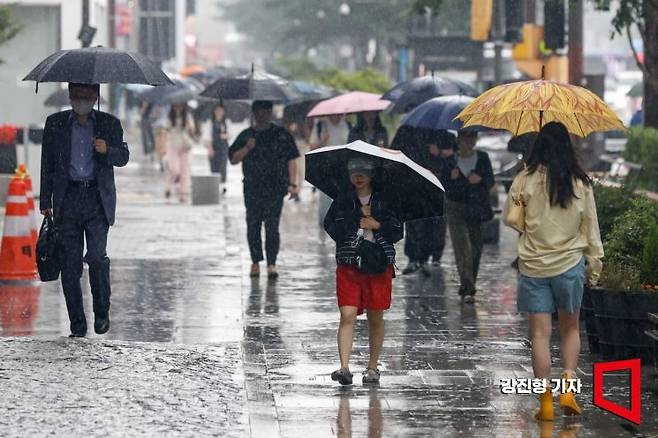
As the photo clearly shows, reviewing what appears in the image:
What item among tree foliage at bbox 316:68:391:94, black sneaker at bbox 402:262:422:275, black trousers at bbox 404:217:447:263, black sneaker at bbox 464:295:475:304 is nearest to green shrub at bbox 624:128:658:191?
black trousers at bbox 404:217:447:263

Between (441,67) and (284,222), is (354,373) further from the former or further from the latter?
(441,67)

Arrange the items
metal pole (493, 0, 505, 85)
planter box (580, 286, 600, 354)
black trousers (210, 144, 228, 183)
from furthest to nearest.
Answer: black trousers (210, 144, 228, 183) < metal pole (493, 0, 505, 85) < planter box (580, 286, 600, 354)

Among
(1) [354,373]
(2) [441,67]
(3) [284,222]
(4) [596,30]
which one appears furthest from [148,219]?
(4) [596,30]

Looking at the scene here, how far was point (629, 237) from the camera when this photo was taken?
11.8 m

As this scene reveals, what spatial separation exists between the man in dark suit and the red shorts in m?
2.17

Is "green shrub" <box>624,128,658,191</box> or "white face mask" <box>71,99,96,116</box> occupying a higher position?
"white face mask" <box>71,99,96,116</box>

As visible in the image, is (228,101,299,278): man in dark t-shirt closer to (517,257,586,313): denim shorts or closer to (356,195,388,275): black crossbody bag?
(356,195,388,275): black crossbody bag

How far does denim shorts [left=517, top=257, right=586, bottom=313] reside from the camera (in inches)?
370

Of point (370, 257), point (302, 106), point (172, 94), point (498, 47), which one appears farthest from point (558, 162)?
point (172, 94)

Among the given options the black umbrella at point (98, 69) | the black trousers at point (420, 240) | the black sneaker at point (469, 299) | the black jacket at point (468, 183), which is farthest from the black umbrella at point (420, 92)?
the black umbrella at point (98, 69)

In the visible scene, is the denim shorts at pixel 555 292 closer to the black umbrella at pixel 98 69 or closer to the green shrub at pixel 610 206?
the black umbrella at pixel 98 69

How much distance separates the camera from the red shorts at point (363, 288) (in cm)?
1034

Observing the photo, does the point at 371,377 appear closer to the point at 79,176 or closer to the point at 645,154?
the point at 79,176

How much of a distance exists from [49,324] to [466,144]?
4280 mm
